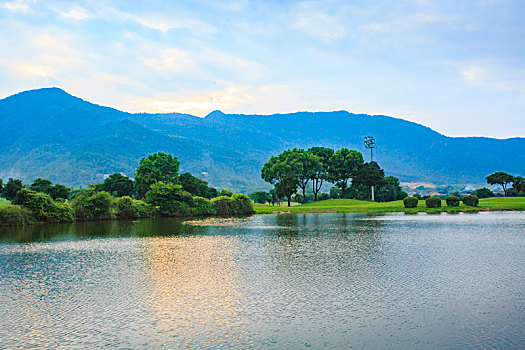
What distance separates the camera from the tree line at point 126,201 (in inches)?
2562

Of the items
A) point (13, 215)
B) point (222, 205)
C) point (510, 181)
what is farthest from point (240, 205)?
point (510, 181)

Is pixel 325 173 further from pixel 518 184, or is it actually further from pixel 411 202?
pixel 518 184

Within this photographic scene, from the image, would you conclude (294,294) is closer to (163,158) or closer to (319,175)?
(163,158)

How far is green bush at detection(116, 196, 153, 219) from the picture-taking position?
7773 centimetres

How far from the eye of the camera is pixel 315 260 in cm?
2814

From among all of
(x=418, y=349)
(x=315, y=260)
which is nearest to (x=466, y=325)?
(x=418, y=349)

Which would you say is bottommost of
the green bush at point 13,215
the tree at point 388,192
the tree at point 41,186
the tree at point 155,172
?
the green bush at point 13,215

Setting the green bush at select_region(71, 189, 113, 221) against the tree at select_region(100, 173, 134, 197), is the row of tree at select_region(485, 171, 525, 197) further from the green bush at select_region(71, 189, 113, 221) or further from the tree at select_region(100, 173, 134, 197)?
the green bush at select_region(71, 189, 113, 221)

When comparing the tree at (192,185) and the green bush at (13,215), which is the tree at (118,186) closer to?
the tree at (192,185)

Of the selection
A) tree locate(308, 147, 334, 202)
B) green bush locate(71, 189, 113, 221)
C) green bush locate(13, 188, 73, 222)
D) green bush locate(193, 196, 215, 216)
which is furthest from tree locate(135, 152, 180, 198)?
tree locate(308, 147, 334, 202)

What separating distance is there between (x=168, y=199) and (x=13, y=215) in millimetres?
27864

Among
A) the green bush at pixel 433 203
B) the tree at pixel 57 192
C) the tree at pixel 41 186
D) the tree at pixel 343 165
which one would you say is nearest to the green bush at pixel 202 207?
the tree at pixel 57 192

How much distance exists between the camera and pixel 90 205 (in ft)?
239

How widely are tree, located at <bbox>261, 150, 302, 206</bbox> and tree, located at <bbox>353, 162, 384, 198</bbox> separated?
1753 centimetres
